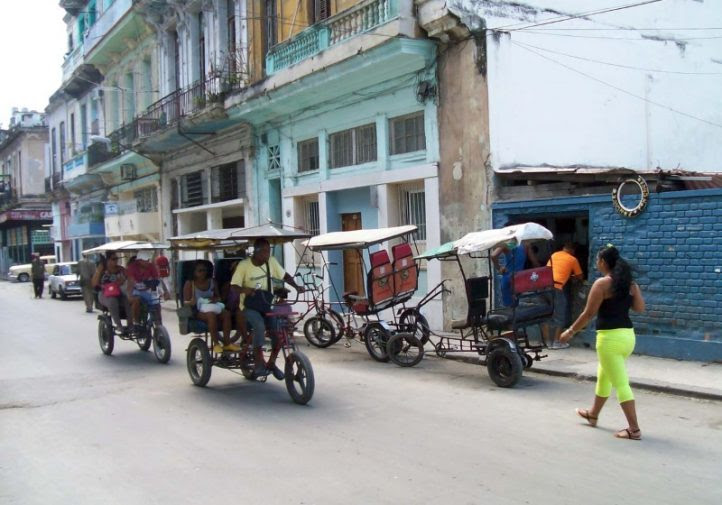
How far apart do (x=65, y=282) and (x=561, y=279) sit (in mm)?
22363

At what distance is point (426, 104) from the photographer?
14008 mm

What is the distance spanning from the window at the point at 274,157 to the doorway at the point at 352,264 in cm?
302

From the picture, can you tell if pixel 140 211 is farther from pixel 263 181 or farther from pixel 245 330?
pixel 245 330

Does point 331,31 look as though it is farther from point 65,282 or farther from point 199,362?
point 65,282

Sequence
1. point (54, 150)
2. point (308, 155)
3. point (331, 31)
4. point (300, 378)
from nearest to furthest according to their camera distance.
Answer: point (300, 378) < point (331, 31) < point (308, 155) < point (54, 150)

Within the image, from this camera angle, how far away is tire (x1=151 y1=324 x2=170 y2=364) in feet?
36.6

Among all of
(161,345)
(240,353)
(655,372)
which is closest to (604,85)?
(655,372)

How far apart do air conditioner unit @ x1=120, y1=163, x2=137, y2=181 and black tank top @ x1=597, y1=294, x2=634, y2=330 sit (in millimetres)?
26145

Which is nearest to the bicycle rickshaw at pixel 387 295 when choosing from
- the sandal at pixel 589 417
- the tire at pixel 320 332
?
the tire at pixel 320 332

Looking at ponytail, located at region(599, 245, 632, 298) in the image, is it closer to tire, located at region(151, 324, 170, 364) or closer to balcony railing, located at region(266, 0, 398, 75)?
tire, located at region(151, 324, 170, 364)

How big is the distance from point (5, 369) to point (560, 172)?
948cm

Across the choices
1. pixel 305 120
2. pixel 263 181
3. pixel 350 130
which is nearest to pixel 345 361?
pixel 350 130

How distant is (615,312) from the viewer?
621 cm

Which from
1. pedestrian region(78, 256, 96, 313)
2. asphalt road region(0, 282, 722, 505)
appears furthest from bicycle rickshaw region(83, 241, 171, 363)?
pedestrian region(78, 256, 96, 313)
